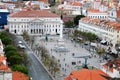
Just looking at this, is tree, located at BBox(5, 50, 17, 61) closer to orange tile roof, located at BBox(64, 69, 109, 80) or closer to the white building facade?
orange tile roof, located at BBox(64, 69, 109, 80)

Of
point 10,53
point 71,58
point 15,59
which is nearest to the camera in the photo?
point 15,59

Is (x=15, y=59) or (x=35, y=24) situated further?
(x=35, y=24)

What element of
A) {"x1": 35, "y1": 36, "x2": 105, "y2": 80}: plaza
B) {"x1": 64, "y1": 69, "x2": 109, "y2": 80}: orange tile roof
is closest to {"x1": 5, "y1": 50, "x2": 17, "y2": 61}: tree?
{"x1": 35, "y1": 36, "x2": 105, "y2": 80}: plaza

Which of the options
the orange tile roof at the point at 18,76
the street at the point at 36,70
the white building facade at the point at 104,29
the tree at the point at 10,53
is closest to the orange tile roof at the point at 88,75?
the orange tile roof at the point at 18,76

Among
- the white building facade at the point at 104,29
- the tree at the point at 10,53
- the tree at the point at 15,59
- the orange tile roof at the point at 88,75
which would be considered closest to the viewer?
the orange tile roof at the point at 88,75

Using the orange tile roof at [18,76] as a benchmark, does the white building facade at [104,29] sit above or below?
below

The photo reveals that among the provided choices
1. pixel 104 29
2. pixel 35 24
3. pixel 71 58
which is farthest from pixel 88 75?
pixel 35 24

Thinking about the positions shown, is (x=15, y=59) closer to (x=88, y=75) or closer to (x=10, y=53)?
(x=10, y=53)

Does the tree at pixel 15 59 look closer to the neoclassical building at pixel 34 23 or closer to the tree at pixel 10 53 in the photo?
the tree at pixel 10 53

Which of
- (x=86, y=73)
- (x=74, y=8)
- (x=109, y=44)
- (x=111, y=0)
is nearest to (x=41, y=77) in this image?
(x=86, y=73)
